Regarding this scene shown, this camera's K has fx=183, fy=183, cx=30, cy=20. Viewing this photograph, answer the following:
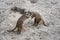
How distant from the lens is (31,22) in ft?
13.0

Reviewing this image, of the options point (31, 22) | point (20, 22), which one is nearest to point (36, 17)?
point (31, 22)

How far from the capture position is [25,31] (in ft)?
11.8

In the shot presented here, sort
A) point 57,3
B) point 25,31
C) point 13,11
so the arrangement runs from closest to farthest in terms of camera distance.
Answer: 1. point 25,31
2. point 13,11
3. point 57,3

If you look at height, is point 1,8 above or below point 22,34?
above

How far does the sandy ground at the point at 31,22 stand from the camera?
347 centimetres

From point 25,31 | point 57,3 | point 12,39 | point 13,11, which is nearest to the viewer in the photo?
point 12,39

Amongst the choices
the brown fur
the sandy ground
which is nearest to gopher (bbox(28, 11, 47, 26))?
the sandy ground

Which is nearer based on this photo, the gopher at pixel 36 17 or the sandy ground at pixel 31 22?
the sandy ground at pixel 31 22

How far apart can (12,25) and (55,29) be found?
2.90 ft

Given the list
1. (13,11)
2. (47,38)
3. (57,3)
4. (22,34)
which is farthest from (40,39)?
(57,3)

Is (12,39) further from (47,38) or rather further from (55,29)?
(55,29)

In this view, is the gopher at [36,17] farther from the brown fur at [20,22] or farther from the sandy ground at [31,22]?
the brown fur at [20,22]

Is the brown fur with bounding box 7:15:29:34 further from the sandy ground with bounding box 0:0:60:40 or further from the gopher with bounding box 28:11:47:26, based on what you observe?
the gopher with bounding box 28:11:47:26

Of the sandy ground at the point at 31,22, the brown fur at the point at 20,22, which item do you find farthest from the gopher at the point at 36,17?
the brown fur at the point at 20,22
